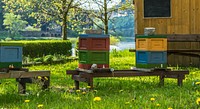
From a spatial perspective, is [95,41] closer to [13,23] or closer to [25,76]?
[25,76]

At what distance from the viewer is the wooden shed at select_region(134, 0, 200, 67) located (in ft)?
51.0

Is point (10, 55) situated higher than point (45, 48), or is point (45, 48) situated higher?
point (45, 48)

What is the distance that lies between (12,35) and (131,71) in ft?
261

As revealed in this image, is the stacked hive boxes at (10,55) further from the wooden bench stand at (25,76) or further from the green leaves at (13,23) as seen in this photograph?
the green leaves at (13,23)

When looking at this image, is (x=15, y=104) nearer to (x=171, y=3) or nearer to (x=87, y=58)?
(x=87, y=58)

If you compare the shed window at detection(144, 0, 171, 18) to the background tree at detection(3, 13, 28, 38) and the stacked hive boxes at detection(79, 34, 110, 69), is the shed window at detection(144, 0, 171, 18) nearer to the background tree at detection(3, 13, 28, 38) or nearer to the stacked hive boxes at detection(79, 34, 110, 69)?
the stacked hive boxes at detection(79, 34, 110, 69)

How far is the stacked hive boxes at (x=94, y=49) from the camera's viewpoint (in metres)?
8.53

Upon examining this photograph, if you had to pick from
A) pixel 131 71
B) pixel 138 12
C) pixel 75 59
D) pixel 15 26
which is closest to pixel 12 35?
pixel 15 26

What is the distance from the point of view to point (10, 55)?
291 inches

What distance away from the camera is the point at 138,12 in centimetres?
1622

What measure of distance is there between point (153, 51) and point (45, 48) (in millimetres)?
12253

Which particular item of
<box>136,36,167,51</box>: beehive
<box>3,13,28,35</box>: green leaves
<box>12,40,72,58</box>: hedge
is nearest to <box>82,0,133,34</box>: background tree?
<box>12,40,72,58</box>: hedge

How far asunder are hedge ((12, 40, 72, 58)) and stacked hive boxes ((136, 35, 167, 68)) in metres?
10.2

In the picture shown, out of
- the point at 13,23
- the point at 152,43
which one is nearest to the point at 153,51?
the point at 152,43
